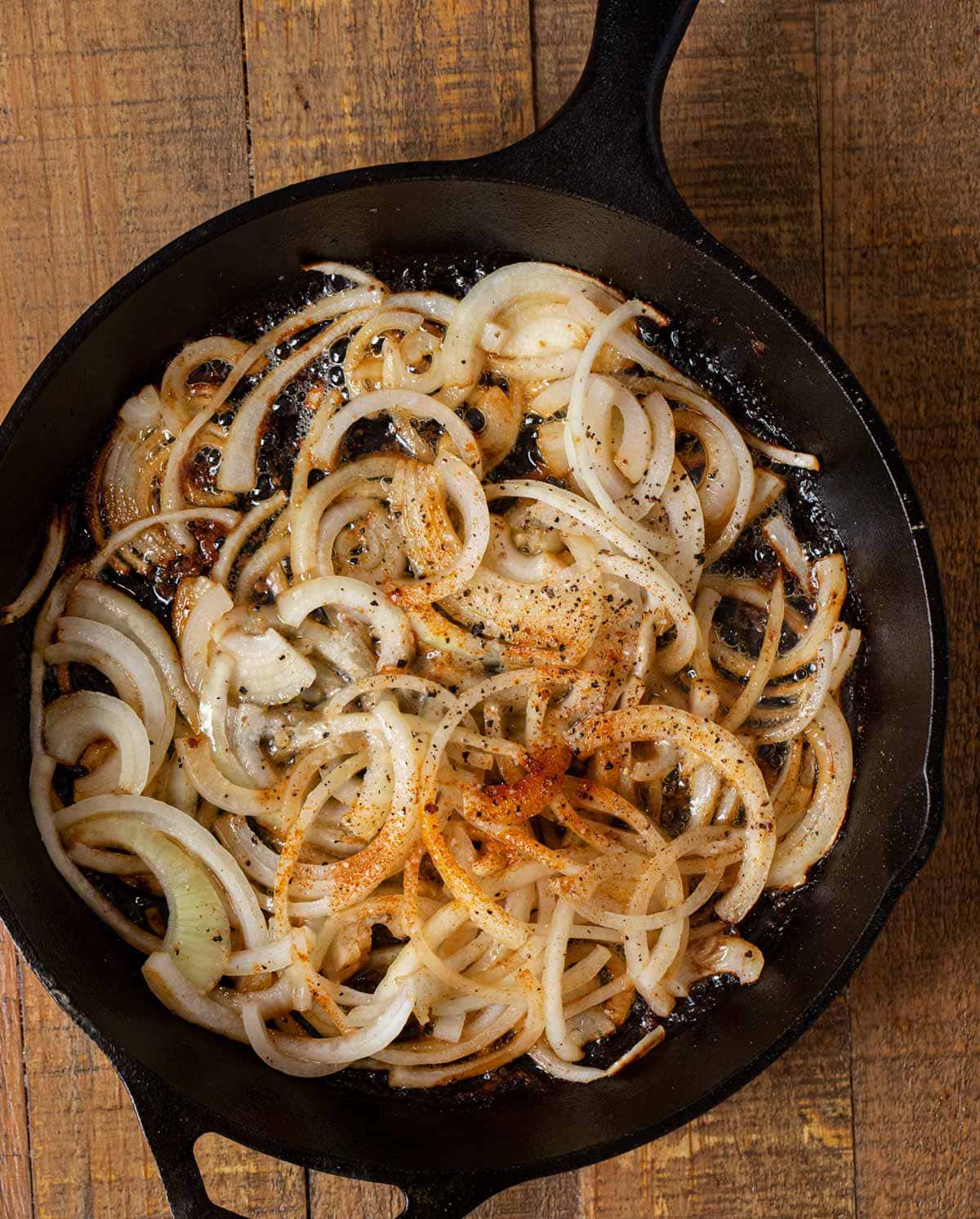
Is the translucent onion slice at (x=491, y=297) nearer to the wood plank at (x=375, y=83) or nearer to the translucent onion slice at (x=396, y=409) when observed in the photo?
the translucent onion slice at (x=396, y=409)

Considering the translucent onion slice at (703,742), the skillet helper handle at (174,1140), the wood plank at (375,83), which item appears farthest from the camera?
the wood plank at (375,83)

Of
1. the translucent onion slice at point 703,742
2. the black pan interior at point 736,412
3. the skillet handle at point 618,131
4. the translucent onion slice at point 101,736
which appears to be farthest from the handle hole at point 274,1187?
the skillet handle at point 618,131

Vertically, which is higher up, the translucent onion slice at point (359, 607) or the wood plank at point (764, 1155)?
the translucent onion slice at point (359, 607)

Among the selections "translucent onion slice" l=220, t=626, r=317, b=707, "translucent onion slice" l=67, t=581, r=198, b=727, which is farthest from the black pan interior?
"translucent onion slice" l=220, t=626, r=317, b=707

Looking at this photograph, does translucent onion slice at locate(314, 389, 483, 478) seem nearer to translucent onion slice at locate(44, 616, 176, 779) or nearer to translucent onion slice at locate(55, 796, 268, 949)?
translucent onion slice at locate(44, 616, 176, 779)

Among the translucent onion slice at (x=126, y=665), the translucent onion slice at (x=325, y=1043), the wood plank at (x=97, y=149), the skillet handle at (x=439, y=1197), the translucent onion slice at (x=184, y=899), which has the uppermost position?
the wood plank at (x=97, y=149)

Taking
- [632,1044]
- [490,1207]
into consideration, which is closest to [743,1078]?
[632,1044]

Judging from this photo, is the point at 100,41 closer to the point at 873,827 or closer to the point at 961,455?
the point at 961,455
